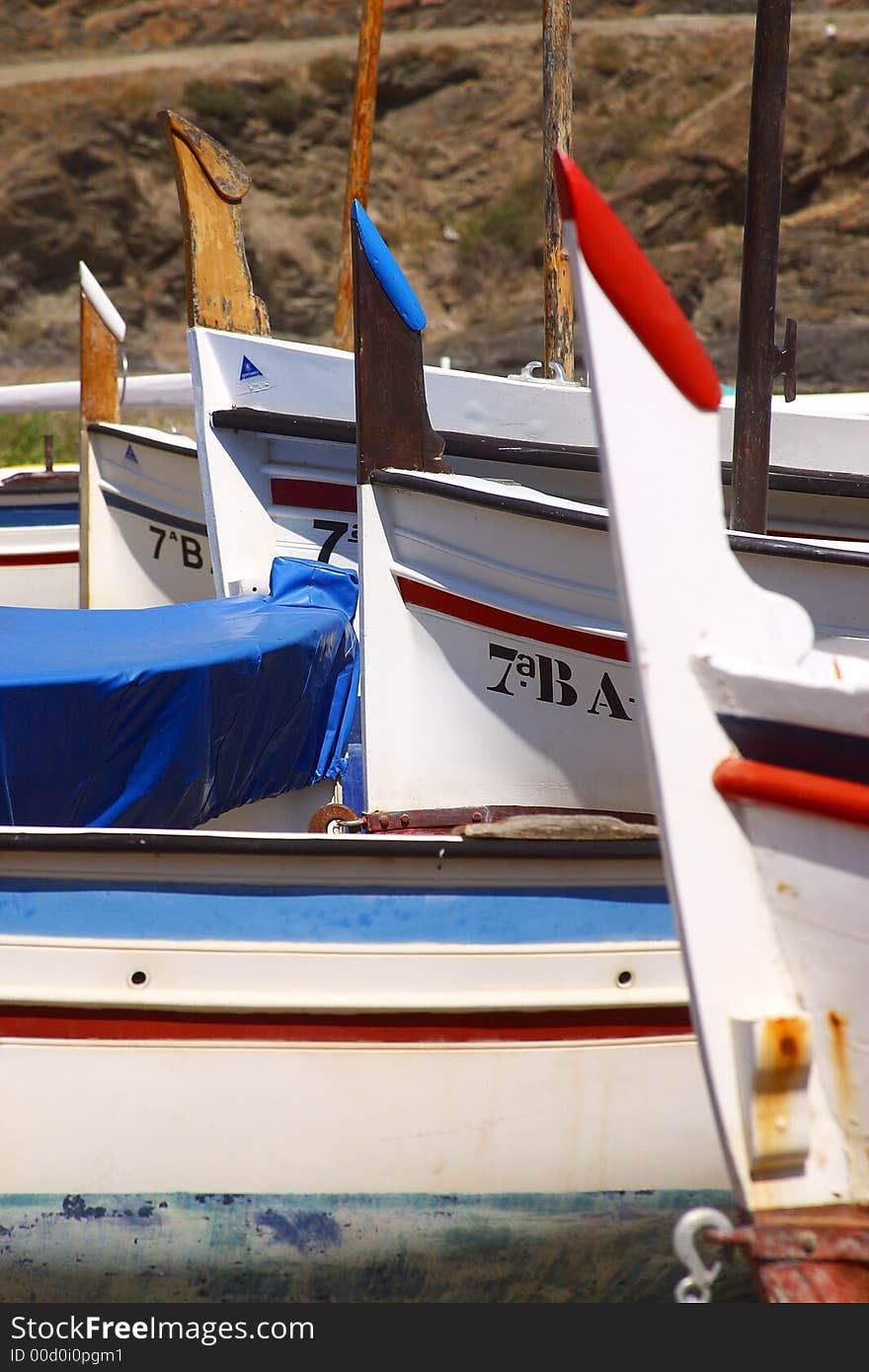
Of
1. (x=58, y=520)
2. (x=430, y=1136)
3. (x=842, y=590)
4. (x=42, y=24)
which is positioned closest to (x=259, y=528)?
(x=842, y=590)

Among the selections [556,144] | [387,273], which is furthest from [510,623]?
[556,144]

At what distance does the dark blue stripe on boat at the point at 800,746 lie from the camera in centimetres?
221

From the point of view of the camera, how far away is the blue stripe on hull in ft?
11.6

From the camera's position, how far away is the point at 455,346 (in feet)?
77.5

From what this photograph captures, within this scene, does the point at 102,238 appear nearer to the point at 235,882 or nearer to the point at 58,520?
the point at 58,520

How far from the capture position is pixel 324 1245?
3.74m

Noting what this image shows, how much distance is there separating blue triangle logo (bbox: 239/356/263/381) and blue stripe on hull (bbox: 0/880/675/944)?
10.6 feet

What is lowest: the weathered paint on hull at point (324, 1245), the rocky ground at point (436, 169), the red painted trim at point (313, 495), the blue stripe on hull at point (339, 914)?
the weathered paint on hull at point (324, 1245)

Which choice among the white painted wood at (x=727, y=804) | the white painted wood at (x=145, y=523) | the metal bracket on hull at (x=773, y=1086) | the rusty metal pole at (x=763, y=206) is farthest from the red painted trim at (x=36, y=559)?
the metal bracket on hull at (x=773, y=1086)

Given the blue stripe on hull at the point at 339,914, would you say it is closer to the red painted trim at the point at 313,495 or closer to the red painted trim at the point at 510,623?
the red painted trim at the point at 510,623

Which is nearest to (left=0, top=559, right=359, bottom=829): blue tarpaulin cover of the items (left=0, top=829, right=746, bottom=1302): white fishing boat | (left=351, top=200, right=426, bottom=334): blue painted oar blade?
(left=0, top=829, right=746, bottom=1302): white fishing boat

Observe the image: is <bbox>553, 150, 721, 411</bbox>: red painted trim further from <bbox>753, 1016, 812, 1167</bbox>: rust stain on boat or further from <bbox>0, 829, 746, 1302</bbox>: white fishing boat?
<bbox>0, 829, 746, 1302</bbox>: white fishing boat

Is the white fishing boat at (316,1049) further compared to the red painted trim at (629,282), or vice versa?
the white fishing boat at (316,1049)

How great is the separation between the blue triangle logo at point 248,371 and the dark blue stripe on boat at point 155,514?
4.32 ft
